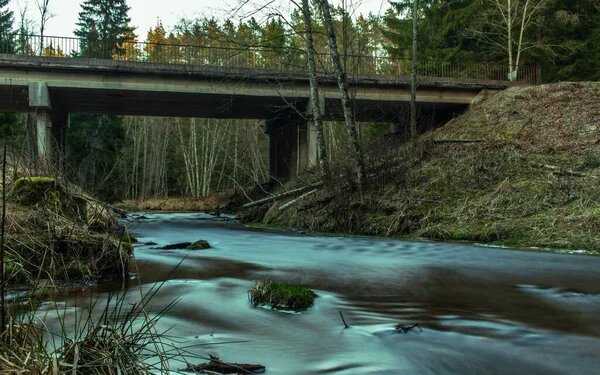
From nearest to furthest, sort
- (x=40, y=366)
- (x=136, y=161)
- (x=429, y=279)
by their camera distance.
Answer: (x=40, y=366) < (x=429, y=279) < (x=136, y=161)

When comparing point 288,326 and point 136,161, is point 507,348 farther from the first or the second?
point 136,161

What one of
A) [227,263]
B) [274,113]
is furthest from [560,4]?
[227,263]

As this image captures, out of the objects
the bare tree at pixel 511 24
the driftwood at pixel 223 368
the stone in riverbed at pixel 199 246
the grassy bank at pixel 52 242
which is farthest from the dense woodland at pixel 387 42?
the driftwood at pixel 223 368

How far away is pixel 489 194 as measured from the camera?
16031 mm

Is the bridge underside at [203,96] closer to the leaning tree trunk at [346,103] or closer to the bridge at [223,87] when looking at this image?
the bridge at [223,87]

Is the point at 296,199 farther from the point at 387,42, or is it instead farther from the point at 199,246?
the point at 387,42

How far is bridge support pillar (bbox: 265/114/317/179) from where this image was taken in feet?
101

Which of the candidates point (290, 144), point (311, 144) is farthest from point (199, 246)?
point (290, 144)

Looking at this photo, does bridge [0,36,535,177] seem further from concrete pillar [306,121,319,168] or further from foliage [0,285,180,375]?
foliage [0,285,180,375]

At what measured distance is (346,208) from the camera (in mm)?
17531

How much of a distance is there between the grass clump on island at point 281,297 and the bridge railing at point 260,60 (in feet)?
58.9

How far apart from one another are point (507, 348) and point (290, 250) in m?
8.31

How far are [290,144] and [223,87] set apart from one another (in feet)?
23.5

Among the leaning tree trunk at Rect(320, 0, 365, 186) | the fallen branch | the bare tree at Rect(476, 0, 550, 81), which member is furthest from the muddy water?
the bare tree at Rect(476, 0, 550, 81)
